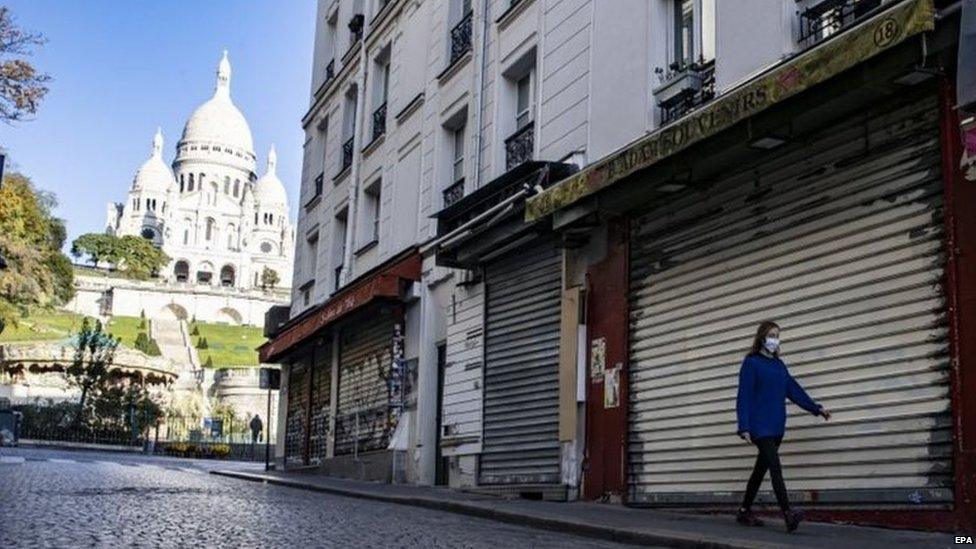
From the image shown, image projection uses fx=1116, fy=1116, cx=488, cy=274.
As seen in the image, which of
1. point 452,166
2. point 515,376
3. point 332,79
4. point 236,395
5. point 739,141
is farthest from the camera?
point 236,395

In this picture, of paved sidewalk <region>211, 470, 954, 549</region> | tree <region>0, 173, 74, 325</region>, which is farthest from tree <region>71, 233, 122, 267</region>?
paved sidewalk <region>211, 470, 954, 549</region>

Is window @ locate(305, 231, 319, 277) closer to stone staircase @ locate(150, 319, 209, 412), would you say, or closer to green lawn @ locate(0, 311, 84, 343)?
stone staircase @ locate(150, 319, 209, 412)

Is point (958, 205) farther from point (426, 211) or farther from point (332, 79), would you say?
point (332, 79)

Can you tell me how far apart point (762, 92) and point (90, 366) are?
38.4 m

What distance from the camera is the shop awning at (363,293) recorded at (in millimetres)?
17703

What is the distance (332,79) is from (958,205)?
1916 cm

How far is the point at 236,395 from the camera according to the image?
234 feet

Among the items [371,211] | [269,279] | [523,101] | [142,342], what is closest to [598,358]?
[523,101]

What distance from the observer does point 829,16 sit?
9531 mm

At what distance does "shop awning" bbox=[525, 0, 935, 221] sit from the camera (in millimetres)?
7535

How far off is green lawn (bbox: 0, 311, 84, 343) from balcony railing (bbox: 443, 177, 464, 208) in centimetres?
6221

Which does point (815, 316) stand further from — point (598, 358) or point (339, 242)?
point (339, 242)

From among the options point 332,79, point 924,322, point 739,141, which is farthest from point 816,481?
point 332,79

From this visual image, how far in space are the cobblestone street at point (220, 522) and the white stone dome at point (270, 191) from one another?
15629 cm
